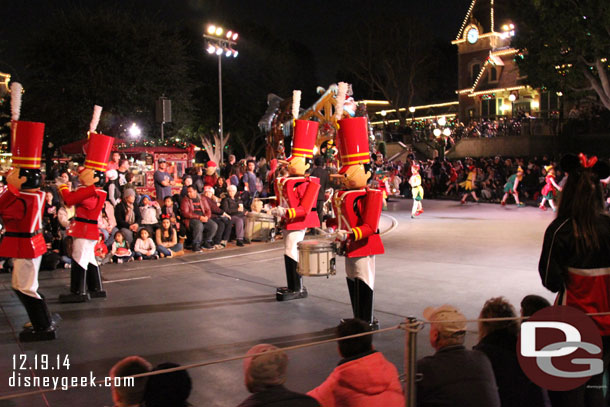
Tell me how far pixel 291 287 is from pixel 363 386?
17.2ft

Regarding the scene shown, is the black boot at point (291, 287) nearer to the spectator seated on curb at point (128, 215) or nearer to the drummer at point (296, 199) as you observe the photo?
the drummer at point (296, 199)

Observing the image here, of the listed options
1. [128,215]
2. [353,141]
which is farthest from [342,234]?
[128,215]

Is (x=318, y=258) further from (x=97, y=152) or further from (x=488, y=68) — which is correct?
(x=488, y=68)

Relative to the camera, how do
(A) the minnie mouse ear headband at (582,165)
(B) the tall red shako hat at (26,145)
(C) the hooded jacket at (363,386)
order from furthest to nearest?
(B) the tall red shako hat at (26,145), (A) the minnie mouse ear headband at (582,165), (C) the hooded jacket at (363,386)

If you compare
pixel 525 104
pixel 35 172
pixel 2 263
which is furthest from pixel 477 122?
pixel 35 172

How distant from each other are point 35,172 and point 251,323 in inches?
123

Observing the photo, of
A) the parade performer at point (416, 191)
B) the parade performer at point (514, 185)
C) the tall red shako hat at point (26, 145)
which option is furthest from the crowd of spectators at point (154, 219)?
the parade performer at point (514, 185)

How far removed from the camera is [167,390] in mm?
3461

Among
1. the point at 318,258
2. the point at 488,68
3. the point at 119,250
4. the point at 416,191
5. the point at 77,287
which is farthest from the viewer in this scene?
the point at 488,68

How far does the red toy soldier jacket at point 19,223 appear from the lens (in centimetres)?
679

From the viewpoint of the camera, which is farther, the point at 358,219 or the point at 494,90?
the point at 494,90

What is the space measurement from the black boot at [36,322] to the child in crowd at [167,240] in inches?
218

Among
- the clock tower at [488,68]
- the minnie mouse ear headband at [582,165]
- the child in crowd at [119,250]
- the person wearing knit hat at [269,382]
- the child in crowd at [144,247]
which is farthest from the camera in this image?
the clock tower at [488,68]

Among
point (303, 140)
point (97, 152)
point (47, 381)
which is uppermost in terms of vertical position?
point (303, 140)
